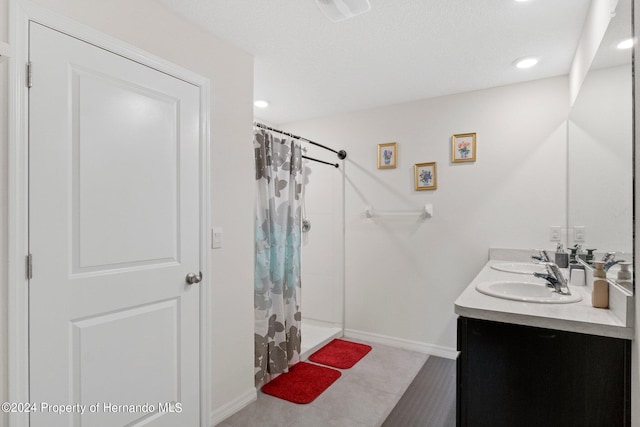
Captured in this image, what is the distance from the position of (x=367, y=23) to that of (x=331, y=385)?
235 centimetres

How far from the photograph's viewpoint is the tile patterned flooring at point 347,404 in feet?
6.65

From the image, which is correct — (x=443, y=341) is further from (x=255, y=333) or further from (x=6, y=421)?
(x=6, y=421)

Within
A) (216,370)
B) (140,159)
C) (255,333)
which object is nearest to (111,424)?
(216,370)

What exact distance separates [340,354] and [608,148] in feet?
7.86

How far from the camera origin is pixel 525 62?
237 centimetres

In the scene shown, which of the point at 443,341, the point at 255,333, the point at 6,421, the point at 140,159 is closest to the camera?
the point at 6,421

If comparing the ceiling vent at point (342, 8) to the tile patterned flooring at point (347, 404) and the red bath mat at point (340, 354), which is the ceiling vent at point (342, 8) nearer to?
the tile patterned flooring at point (347, 404)

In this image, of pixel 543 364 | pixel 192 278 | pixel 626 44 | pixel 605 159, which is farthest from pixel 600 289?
pixel 192 278

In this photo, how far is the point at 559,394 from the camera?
4.20ft

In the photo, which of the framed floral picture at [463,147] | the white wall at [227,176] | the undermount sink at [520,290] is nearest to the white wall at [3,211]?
the white wall at [227,176]

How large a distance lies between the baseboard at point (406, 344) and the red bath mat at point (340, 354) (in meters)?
Result: 0.14

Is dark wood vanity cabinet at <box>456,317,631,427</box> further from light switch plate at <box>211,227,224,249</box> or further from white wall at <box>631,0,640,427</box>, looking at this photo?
light switch plate at <box>211,227,224,249</box>

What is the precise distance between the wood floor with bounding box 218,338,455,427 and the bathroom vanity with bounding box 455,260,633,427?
0.79 m

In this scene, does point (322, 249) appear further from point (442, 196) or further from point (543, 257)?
point (543, 257)
